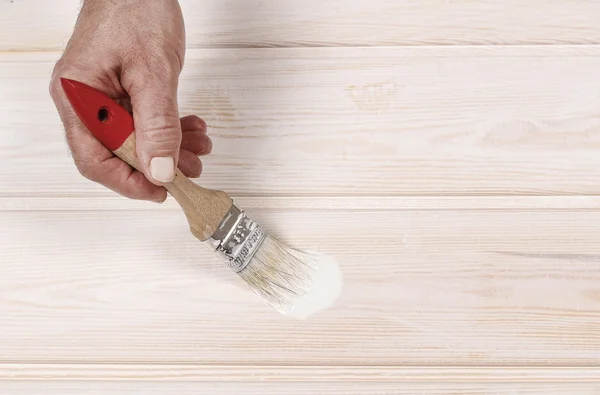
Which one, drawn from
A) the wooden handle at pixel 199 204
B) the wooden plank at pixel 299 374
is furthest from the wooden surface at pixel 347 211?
the wooden handle at pixel 199 204

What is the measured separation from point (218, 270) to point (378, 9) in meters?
0.43

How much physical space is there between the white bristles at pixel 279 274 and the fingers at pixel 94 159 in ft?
0.48

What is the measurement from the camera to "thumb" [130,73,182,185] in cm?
60

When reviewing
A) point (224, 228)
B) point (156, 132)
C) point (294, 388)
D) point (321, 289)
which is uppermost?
point (156, 132)

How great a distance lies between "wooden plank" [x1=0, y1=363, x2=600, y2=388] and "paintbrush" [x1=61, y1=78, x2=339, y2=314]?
3.5 inches

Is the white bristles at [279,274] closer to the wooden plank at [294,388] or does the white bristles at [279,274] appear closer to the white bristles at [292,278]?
the white bristles at [292,278]

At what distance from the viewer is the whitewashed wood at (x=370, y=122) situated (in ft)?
2.59

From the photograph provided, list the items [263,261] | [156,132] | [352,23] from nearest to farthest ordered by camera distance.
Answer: [156,132] < [263,261] < [352,23]

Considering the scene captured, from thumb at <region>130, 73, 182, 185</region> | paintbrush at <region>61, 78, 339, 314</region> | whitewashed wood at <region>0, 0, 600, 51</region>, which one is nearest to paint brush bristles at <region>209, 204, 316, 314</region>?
paintbrush at <region>61, 78, 339, 314</region>

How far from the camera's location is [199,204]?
2.18 ft

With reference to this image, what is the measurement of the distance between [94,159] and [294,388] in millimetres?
379

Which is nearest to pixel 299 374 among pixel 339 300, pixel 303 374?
pixel 303 374

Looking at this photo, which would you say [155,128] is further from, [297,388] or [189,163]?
[297,388]

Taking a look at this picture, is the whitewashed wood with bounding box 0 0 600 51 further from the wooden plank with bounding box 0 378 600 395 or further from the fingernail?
the wooden plank with bounding box 0 378 600 395
